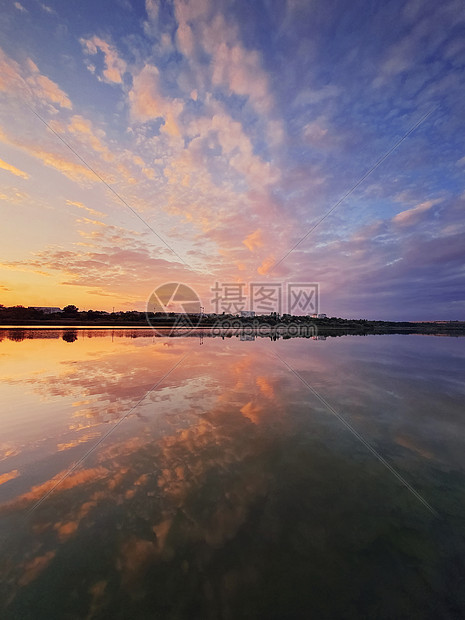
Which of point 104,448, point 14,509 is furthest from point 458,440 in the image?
point 14,509

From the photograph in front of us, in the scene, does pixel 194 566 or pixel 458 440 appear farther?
pixel 458 440

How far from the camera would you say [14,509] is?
469 cm

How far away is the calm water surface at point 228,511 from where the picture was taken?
3.23 m

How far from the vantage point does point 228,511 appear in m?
4.64

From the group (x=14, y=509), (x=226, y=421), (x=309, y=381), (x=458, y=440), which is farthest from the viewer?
(x=309, y=381)

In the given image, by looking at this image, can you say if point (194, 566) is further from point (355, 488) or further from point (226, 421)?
point (226, 421)

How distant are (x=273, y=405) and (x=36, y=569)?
8112 mm

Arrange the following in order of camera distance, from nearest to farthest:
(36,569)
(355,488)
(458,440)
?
(36,569)
(355,488)
(458,440)

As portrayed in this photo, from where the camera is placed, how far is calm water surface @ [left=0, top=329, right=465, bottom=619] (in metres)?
3.23

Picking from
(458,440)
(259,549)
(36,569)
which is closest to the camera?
(36,569)

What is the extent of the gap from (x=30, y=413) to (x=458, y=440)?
13.9 metres

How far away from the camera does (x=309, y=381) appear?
14609 mm

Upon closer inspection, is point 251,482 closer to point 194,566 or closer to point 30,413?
point 194,566

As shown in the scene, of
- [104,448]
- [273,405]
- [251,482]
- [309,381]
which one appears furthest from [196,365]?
[251,482]
